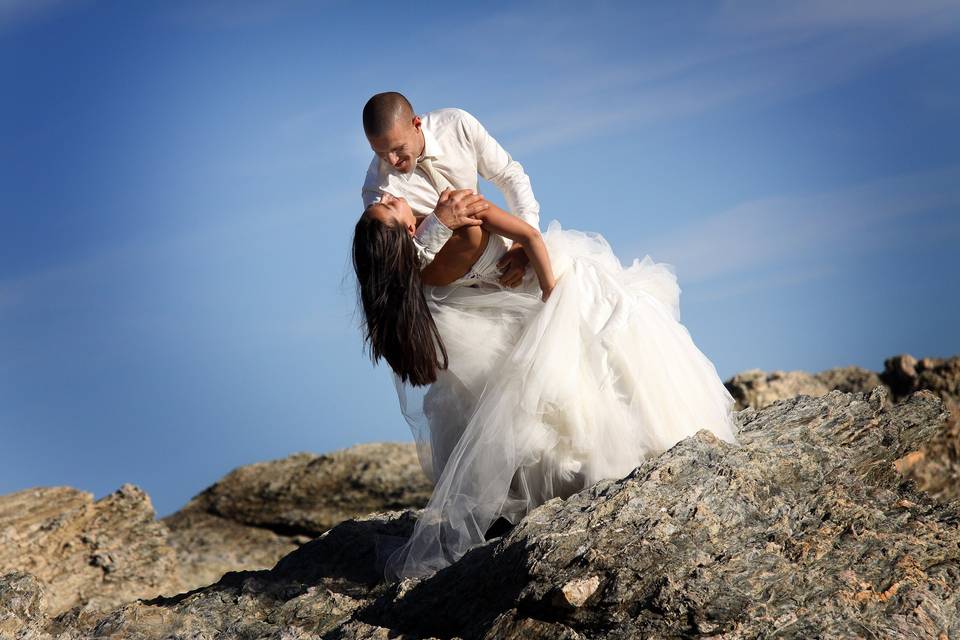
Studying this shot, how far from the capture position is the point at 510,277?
6027mm

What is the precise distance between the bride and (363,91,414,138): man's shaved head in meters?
0.45

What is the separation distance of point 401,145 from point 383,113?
211mm

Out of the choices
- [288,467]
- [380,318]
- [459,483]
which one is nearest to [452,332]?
[380,318]

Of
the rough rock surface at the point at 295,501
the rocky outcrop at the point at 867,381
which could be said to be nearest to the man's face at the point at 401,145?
the rocky outcrop at the point at 867,381

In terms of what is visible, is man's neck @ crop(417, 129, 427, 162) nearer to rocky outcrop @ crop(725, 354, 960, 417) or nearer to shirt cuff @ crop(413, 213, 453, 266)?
shirt cuff @ crop(413, 213, 453, 266)

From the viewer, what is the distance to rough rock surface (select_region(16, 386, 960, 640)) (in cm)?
409

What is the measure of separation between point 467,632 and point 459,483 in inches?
53.8

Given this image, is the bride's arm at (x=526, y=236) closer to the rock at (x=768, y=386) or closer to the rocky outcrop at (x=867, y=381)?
the rocky outcrop at (x=867, y=381)

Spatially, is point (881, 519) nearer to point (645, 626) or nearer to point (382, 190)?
point (645, 626)

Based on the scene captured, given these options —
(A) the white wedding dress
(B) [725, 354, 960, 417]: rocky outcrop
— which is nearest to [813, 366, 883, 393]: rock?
(B) [725, 354, 960, 417]: rocky outcrop

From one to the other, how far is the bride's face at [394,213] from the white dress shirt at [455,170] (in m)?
0.15

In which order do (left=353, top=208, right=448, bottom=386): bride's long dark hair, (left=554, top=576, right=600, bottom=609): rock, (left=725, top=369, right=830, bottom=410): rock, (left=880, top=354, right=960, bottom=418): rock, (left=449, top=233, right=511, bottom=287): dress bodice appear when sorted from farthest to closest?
(left=725, top=369, right=830, bottom=410): rock
(left=880, top=354, right=960, bottom=418): rock
(left=449, top=233, right=511, bottom=287): dress bodice
(left=353, top=208, right=448, bottom=386): bride's long dark hair
(left=554, top=576, right=600, bottom=609): rock

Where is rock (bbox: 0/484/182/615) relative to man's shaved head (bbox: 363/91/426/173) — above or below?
below

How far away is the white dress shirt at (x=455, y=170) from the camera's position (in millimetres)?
5801
